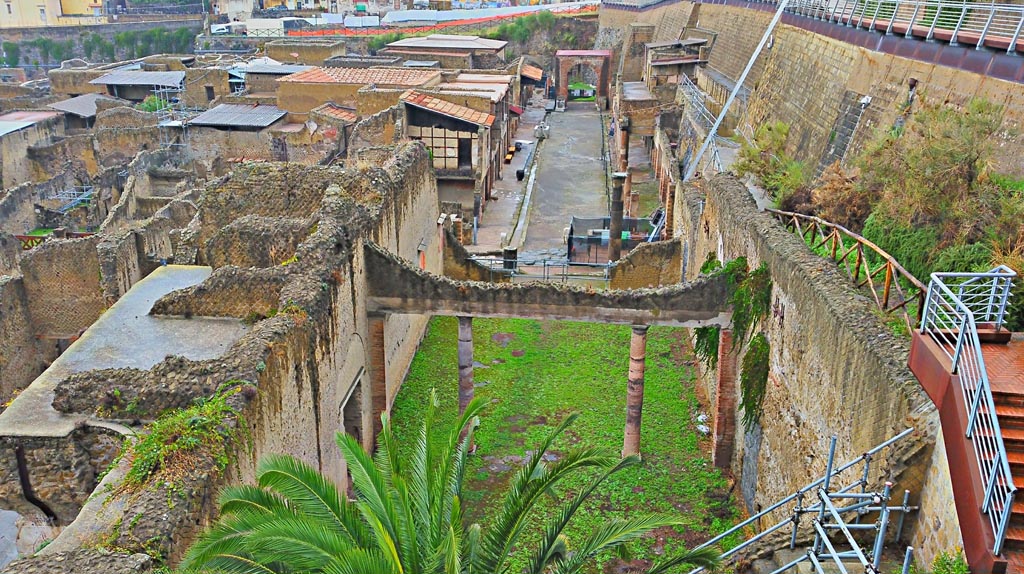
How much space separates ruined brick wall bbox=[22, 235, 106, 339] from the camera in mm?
16469

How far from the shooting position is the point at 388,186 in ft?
51.8

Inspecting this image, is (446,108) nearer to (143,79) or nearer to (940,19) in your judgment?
(940,19)

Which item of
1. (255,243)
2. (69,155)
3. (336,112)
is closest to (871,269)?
(255,243)

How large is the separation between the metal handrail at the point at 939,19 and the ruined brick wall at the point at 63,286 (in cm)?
1798

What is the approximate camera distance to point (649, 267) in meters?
20.7

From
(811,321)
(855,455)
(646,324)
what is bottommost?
(646,324)

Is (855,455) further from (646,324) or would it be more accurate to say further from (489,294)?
(489,294)

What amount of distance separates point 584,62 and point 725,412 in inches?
1822

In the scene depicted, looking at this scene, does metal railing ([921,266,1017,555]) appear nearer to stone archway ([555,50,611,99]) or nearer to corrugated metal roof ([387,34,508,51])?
corrugated metal roof ([387,34,508,51])

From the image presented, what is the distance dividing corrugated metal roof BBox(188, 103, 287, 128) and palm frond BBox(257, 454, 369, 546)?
90.0 feet

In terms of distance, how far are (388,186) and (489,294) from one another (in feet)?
10.2

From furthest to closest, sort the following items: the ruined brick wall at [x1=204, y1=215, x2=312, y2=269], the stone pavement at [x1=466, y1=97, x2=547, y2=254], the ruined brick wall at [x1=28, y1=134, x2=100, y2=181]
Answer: the ruined brick wall at [x1=28, y1=134, x2=100, y2=181], the stone pavement at [x1=466, y1=97, x2=547, y2=254], the ruined brick wall at [x1=204, y1=215, x2=312, y2=269]

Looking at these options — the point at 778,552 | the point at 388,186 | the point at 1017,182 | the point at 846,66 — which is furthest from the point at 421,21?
the point at 778,552

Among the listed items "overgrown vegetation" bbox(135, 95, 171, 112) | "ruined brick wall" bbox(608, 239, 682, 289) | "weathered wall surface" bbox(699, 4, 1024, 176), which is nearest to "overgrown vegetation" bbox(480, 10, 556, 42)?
"overgrown vegetation" bbox(135, 95, 171, 112)
